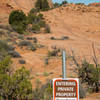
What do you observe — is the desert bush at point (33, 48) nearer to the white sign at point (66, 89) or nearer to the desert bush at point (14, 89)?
the desert bush at point (14, 89)

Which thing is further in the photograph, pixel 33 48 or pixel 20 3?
pixel 20 3

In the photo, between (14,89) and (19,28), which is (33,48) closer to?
(19,28)

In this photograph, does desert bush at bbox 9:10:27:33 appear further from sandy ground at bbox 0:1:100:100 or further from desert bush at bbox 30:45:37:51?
desert bush at bbox 30:45:37:51

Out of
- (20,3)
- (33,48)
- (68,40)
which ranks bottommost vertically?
(33,48)

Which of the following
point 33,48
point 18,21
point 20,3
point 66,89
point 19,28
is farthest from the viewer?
point 20,3

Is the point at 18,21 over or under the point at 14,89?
over

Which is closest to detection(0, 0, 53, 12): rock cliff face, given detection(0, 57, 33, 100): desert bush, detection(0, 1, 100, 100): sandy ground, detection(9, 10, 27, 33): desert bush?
detection(0, 1, 100, 100): sandy ground

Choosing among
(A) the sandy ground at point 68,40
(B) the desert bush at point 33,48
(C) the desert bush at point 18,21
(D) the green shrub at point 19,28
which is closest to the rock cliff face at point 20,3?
(A) the sandy ground at point 68,40

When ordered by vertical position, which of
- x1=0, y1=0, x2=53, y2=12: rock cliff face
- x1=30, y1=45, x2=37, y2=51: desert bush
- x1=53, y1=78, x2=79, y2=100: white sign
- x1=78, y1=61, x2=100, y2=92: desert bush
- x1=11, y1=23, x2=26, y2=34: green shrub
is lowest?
x1=78, y1=61, x2=100, y2=92: desert bush

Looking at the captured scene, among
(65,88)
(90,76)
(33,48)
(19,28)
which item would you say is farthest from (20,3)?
(65,88)

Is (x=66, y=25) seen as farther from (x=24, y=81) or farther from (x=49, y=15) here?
(x=24, y=81)

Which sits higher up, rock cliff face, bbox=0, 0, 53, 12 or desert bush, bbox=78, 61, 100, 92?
rock cliff face, bbox=0, 0, 53, 12

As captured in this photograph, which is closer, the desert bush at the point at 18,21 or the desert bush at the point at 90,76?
the desert bush at the point at 90,76

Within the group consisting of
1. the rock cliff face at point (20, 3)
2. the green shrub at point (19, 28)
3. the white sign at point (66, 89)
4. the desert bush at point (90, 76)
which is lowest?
the desert bush at point (90, 76)
